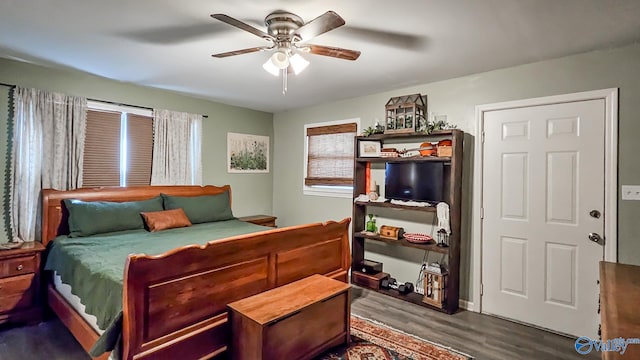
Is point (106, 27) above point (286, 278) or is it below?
above

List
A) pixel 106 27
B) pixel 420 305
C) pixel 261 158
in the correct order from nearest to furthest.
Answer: pixel 106 27 → pixel 420 305 → pixel 261 158

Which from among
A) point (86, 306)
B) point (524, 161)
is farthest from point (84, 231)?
point (524, 161)

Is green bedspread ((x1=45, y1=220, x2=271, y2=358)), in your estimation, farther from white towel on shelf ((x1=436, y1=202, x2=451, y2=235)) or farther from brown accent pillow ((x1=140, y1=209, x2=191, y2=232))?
white towel on shelf ((x1=436, y1=202, x2=451, y2=235))

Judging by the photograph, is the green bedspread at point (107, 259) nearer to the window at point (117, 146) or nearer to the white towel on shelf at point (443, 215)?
the window at point (117, 146)

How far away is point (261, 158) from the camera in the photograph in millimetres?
5402

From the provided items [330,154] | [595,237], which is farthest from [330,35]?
[595,237]

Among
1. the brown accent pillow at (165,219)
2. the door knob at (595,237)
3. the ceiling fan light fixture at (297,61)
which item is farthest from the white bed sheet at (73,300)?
the door knob at (595,237)

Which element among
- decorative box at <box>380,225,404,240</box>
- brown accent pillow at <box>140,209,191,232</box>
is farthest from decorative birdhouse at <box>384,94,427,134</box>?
brown accent pillow at <box>140,209,191,232</box>

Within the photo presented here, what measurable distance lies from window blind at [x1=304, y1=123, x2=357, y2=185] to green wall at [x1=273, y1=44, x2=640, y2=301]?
183 mm

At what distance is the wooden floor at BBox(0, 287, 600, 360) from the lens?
2520 mm

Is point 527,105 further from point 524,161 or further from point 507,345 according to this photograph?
point 507,345

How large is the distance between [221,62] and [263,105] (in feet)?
6.29

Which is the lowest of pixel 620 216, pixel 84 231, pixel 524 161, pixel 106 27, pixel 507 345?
pixel 507 345

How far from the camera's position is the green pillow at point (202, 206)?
3973mm
